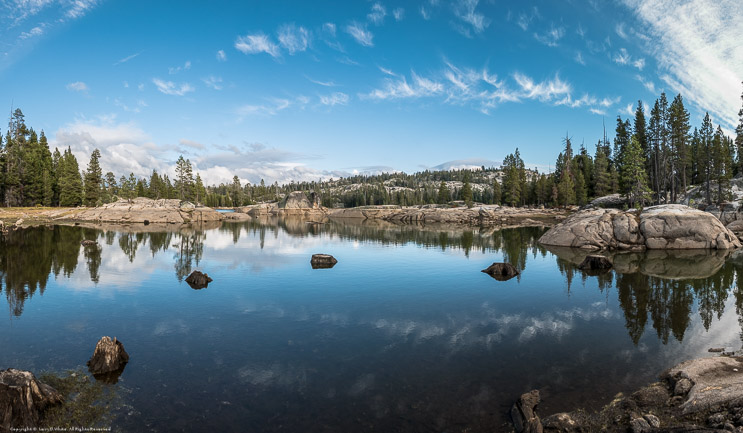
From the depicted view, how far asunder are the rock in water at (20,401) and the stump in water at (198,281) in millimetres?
15710

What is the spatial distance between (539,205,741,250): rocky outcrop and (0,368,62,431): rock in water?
165ft

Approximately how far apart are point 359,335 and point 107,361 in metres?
8.96

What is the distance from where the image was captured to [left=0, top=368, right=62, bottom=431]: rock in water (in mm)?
8359

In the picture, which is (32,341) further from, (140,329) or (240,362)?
(240,362)

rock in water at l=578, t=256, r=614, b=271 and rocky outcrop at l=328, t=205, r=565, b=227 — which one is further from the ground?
rocky outcrop at l=328, t=205, r=565, b=227

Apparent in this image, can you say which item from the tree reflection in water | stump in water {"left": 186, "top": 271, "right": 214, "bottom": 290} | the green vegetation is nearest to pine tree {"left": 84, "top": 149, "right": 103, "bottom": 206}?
the green vegetation

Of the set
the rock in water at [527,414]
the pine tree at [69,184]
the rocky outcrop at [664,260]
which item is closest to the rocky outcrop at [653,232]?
the rocky outcrop at [664,260]

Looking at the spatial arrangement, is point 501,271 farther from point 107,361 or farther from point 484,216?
point 484,216

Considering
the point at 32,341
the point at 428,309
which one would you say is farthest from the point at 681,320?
the point at 32,341

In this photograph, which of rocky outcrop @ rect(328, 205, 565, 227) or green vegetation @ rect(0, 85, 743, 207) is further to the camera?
rocky outcrop @ rect(328, 205, 565, 227)

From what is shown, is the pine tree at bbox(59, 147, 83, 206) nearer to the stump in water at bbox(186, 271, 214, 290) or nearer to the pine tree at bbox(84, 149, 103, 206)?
the pine tree at bbox(84, 149, 103, 206)

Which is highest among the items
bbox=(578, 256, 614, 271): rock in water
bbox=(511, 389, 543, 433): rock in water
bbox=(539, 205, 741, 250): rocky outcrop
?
bbox=(539, 205, 741, 250): rocky outcrop

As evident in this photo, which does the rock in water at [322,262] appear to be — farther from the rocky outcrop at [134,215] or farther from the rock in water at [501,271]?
the rocky outcrop at [134,215]

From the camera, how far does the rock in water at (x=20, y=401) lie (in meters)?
8.36
